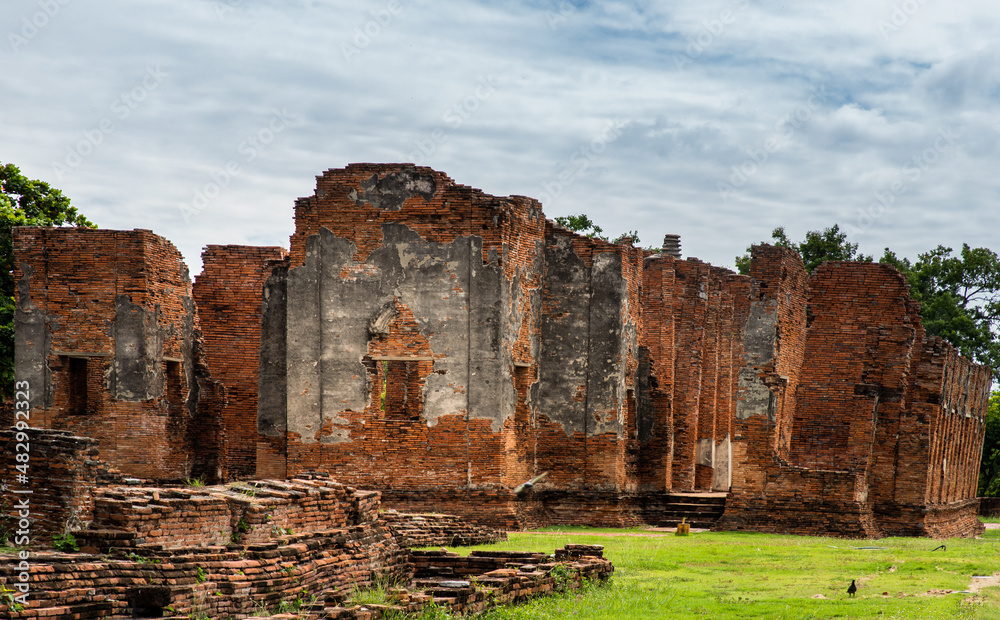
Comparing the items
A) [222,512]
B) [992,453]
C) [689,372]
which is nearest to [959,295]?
[992,453]

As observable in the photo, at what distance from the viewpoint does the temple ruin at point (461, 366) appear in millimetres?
18844

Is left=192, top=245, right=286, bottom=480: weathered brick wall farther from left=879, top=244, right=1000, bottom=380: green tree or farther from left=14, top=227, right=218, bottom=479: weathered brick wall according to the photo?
left=879, top=244, right=1000, bottom=380: green tree

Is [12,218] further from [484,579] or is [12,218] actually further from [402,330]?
[484,579]

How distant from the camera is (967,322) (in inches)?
1656

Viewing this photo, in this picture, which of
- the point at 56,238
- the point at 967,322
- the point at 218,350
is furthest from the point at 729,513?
the point at 967,322

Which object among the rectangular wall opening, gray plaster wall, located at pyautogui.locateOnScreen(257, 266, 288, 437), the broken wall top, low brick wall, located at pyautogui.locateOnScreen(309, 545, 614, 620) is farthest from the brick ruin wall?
the rectangular wall opening

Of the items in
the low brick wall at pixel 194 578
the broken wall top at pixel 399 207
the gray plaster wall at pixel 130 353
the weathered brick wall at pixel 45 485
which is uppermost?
the broken wall top at pixel 399 207

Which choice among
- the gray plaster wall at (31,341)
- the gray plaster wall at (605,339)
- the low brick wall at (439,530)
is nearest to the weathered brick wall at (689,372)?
the gray plaster wall at (605,339)

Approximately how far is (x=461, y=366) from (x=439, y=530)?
3.33 metres

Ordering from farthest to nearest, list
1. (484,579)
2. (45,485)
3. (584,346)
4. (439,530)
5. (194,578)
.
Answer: (584,346) < (439,530) < (484,579) < (45,485) < (194,578)

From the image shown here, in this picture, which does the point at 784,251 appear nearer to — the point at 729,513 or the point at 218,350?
the point at 729,513

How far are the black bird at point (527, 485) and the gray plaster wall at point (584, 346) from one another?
0.97 m

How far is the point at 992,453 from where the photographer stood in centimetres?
4047

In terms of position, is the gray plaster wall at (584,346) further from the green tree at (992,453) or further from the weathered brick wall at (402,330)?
the green tree at (992,453)
